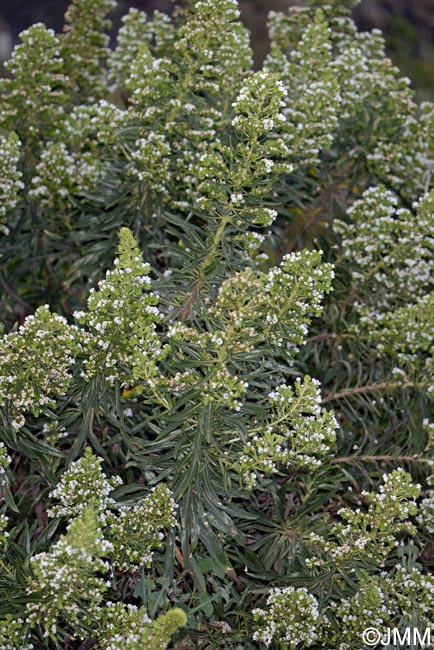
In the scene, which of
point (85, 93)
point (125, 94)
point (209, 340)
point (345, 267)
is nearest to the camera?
point (209, 340)

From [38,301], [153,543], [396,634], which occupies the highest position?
[38,301]

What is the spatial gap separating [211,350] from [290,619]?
0.72 m

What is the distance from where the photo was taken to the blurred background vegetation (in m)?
8.66

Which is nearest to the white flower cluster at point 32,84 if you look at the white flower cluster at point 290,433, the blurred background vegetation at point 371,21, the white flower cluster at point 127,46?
the white flower cluster at point 127,46

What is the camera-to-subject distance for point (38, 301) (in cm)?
334

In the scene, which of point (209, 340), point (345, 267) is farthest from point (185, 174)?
point (209, 340)

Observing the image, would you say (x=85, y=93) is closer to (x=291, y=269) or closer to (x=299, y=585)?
(x=291, y=269)

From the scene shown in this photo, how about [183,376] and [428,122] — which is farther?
[428,122]

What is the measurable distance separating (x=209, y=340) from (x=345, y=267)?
3.75 feet

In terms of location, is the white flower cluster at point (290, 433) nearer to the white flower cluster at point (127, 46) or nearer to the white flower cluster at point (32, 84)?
the white flower cluster at point (32, 84)

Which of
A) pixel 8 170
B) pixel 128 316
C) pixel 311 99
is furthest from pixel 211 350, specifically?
pixel 311 99

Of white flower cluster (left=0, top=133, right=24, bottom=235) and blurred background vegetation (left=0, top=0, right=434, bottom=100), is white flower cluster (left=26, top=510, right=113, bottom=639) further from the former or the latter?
blurred background vegetation (left=0, top=0, right=434, bottom=100)

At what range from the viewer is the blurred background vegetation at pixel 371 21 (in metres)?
8.66

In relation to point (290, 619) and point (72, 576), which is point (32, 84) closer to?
point (72, 576)
